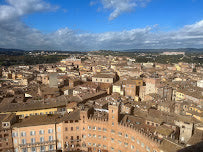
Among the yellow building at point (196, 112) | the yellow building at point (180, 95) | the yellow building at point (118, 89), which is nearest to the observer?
the yellow building at point (196, 112)

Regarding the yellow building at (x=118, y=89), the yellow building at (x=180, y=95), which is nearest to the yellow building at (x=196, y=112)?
the yellow building at (x=180, y=95)

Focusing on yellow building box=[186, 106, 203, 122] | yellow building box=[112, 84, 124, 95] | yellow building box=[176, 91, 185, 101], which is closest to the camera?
yellow building box=[186, 106, 203, 122]

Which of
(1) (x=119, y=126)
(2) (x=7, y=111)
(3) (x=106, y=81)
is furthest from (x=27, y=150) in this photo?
(3) (x=106, y=81)

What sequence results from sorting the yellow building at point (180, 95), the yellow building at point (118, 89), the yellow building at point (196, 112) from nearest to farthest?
the yellow building at point (196, 112), the yellow building at point (180, 95), the yellow building at point (118, 89)

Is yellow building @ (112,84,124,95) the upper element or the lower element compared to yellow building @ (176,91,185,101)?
upper

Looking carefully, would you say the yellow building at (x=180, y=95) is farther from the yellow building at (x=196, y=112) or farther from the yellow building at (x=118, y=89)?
the yellow building at (x=118, y=89)

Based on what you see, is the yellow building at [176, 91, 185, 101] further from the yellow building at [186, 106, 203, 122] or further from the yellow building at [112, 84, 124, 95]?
the yellow building at [112, 84, 124, 95]

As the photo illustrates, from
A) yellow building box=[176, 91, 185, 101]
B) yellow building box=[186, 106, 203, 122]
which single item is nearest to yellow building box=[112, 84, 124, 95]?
yellow building box=[176, 91, 185, 101]

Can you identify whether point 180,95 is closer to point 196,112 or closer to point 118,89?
point 196,112

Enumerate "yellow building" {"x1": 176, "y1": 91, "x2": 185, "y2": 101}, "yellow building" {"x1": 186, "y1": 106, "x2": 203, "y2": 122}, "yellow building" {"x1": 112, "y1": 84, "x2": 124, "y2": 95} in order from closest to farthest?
"yellow building" {"x1": 186, "y1": 106, "x2": 203, "y2": 122}
"yellow building" {"x1": 176, "y1": 91, "x2": 185, "y2": 101}
"yellow building" {"x1": 112, "y1": 84, "x2": 124, "y2": 95}

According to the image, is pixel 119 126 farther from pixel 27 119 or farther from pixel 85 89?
pixel 85 89

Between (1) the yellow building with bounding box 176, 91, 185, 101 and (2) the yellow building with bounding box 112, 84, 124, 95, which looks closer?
(1) the yellow building with bounding box 176, 91, 185, 101

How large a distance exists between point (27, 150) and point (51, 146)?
174 inches

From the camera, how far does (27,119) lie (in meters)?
31.6
